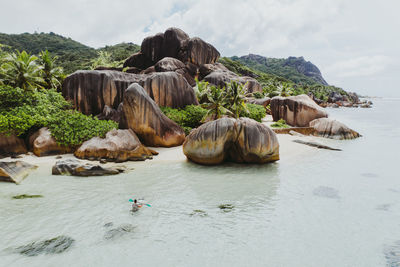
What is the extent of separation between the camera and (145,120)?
1357cm

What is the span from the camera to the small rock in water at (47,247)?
16.8 ft

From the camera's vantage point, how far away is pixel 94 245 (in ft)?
17.7

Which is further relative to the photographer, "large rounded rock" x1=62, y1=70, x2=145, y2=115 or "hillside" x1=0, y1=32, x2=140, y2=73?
"hillside" x1=0, y1=32, x2=140, y2=73

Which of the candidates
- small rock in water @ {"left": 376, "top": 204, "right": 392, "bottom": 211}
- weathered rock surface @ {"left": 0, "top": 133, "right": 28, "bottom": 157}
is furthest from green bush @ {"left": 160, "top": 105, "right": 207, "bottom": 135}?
small rock in water @ {"left": 376, "top": 204, "right": 392, "bottom": 211}

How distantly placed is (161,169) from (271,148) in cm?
543

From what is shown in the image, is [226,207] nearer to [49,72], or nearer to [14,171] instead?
[14,171]

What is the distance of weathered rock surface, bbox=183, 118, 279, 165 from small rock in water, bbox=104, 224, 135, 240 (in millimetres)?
5618

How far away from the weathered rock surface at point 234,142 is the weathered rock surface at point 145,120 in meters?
3.22

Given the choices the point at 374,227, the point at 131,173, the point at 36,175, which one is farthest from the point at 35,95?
the point at 374,227

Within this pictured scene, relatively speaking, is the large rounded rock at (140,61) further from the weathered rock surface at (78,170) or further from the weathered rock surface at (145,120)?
the weathered rock surface at (78,170)

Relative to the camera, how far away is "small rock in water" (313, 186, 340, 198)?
8.38 metres

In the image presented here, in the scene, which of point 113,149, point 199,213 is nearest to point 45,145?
point 113,149

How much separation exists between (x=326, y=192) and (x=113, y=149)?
995cm

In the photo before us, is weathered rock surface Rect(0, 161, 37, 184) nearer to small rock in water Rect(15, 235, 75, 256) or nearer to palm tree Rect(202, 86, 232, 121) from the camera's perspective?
small rock in water Rect(15, 235, 75, 256)
